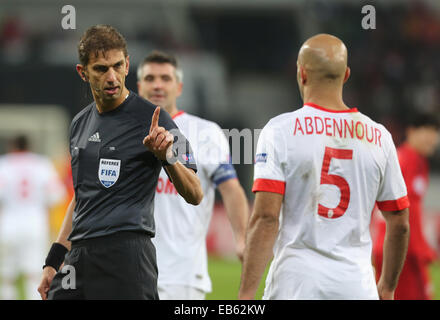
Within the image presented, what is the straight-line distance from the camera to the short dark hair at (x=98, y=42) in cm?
409

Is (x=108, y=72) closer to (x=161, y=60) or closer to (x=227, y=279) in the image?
(x=161, y=60)

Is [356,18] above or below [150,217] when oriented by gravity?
above

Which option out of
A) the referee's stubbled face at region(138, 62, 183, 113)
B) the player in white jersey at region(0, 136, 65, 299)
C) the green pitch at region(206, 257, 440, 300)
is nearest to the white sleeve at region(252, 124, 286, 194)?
the referee's stubbled face at region(138, 62, 183, 113)

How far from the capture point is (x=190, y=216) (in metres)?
5.80

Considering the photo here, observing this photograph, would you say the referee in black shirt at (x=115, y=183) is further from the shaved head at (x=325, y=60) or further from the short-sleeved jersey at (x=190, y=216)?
the short-sleeved jersey at (x=190, y=216)

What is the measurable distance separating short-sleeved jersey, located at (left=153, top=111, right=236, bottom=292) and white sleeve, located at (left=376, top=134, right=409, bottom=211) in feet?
6.32

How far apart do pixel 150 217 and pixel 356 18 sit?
20.9 meters

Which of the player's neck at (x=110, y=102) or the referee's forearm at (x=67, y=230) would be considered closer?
the player's neck at (x=110, y=102)

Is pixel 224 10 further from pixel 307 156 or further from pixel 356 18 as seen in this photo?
pixel 307 156

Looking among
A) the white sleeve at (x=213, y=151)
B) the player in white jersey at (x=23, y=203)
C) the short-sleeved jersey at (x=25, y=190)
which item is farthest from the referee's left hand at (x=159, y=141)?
the short-sleeved jersey at (x=25, y=190)

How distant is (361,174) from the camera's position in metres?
3.98

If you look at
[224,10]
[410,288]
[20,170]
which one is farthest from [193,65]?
[410,288]

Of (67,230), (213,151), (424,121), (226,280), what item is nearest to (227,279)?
(226,280)

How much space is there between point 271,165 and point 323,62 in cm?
61
